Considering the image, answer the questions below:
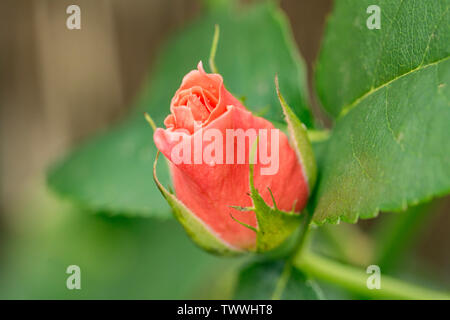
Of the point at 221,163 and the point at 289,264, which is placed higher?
the point at 221,163

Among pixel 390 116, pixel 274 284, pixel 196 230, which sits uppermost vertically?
pixel 390 116

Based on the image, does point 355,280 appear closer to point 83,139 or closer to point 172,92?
point 172,92

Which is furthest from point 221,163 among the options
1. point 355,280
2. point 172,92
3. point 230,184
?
point 172,92

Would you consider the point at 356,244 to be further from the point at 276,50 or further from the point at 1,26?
the point at 1,26

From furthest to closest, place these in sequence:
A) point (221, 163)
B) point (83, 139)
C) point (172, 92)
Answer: point (83, 139), point (172, 92), point (221, 163)

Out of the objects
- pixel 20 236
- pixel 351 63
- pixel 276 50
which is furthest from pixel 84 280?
pixel 351 63

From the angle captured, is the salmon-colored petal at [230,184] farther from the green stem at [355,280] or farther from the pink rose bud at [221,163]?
the green stem at [355,280]
